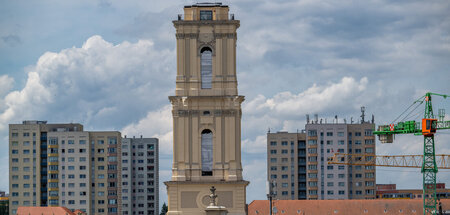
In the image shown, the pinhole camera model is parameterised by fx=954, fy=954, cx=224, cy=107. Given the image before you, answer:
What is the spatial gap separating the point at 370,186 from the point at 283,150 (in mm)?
18899

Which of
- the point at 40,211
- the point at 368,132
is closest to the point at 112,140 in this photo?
the point at 40,211

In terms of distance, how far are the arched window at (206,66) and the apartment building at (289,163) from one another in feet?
376

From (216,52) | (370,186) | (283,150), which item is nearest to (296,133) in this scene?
(283,150)

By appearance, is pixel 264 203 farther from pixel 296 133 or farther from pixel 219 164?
pixel 219 164

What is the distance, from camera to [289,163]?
19425cm

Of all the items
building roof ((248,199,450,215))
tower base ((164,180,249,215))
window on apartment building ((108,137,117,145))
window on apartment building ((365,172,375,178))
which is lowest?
building roof ((248,199,450,215))

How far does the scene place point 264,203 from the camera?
16025cm

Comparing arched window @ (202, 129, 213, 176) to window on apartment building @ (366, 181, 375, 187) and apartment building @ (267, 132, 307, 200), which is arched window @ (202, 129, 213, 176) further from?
window on apartment building @ (366, 181, 375, 187)

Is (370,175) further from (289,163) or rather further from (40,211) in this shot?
(40,211)

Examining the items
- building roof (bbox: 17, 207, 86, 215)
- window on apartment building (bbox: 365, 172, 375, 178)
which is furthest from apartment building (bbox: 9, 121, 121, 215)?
window on apartment building (bbox: 365, 172, 375, 178)

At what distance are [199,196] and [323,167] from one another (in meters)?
114

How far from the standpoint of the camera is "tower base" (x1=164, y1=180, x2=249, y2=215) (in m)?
78.4

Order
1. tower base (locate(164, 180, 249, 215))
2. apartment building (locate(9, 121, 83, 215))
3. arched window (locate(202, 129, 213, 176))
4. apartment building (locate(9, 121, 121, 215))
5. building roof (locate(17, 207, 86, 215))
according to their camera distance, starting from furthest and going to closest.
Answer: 1. apartment building (locate(9, 121, 83, 215))
2. apartment building (locate(9, 121, 121, 215))
3. building roof (locate(17, 207, 86, 215))
4. arched window (locate(202, 129, 213, 176))
5. tower base (locate(164, 180, 249, 215))

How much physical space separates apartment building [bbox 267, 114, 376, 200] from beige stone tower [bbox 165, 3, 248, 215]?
11124cm
